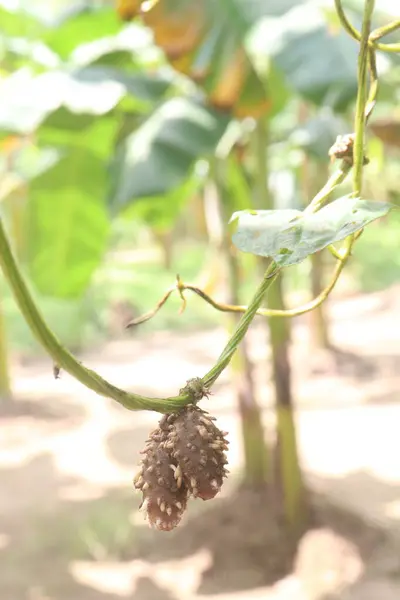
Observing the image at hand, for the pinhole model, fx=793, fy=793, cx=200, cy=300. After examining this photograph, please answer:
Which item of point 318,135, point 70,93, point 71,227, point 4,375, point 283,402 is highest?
point 4,375

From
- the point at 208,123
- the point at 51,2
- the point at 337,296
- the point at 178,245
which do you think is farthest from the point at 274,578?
the point at 178,245

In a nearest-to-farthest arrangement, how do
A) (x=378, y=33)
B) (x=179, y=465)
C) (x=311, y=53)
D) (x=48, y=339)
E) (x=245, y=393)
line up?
(x=48, y=339)
(x=179, y=465)
(x=378, y=33)
(x=311, y=53)
(x=245, y=393)

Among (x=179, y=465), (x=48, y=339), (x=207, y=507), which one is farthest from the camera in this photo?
(x=207, y=507)

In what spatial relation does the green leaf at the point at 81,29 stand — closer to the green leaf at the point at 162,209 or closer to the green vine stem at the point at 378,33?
the green leaf at the point at 162,209

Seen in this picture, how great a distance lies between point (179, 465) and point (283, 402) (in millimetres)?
3050

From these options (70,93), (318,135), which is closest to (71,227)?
(70,93)

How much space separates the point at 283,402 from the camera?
3523 millimetres

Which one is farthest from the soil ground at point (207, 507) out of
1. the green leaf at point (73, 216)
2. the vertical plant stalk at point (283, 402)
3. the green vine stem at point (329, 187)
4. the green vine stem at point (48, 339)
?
the green vine stem at point (48, 339)

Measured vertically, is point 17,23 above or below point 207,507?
above

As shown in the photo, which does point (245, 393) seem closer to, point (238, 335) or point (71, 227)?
point (71, 227)

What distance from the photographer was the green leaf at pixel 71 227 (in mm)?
3414

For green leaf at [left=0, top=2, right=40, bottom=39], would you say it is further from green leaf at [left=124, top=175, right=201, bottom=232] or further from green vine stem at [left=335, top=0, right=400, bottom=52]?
green vine stem at [left=335, top=0, right=400, bottom=52]

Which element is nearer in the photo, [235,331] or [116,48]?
[235,331]

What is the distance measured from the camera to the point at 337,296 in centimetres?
1233
